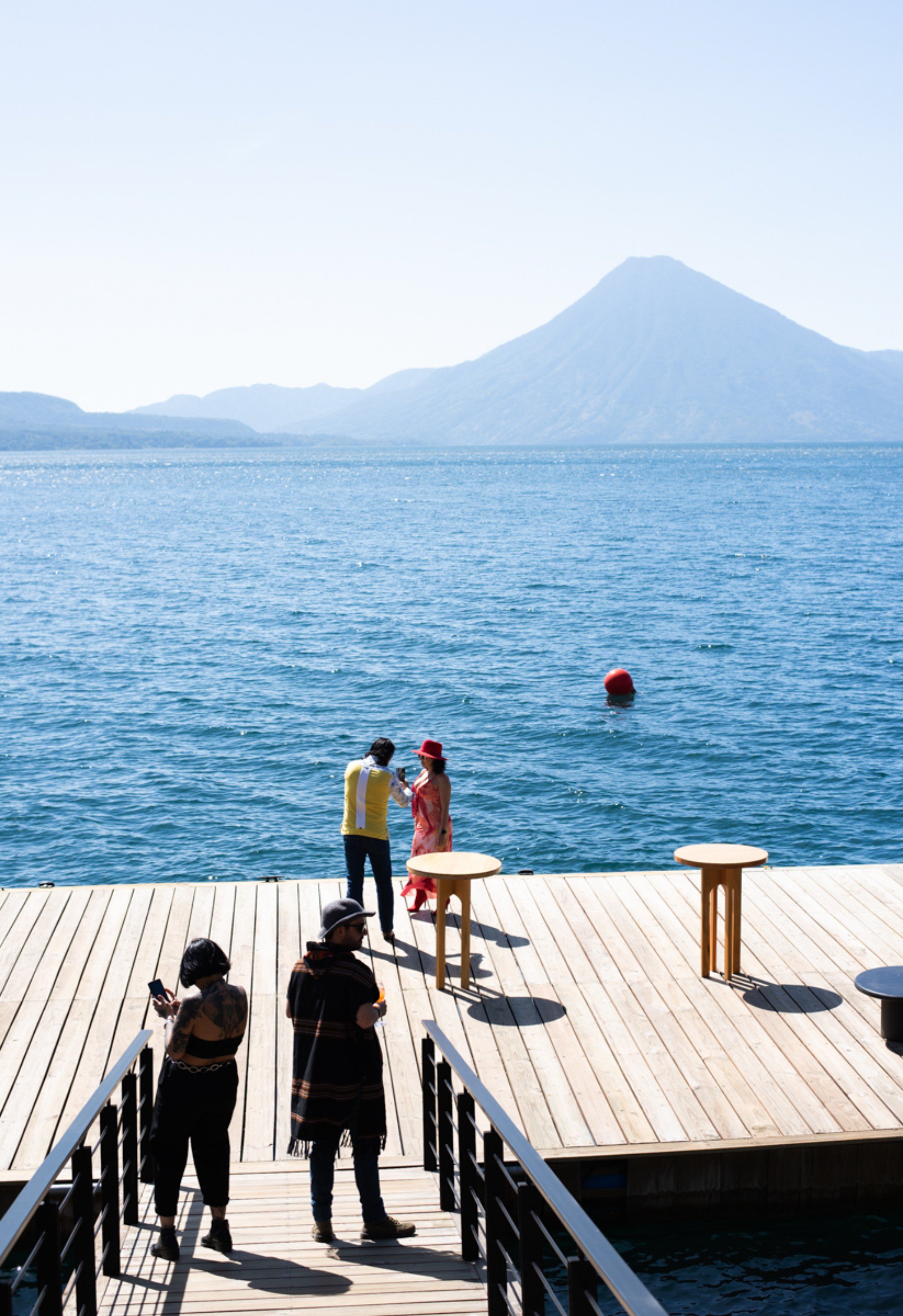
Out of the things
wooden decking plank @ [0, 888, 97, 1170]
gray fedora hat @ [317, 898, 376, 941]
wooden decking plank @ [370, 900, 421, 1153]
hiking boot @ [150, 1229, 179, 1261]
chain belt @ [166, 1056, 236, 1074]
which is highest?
gray fedora hat @ [317, 898, 376, 941]

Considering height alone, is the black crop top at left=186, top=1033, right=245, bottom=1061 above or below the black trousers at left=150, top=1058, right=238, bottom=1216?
above

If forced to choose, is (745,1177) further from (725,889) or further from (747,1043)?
(725,889)

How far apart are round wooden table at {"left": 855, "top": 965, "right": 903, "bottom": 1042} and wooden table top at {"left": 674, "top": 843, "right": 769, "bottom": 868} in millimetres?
1088

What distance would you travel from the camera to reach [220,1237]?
5.70m

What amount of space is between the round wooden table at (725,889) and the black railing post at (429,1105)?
2955 millimetres

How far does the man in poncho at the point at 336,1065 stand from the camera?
5.70 m

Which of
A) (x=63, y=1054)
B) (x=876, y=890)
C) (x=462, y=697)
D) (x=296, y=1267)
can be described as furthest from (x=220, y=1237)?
(x=462, y=697)

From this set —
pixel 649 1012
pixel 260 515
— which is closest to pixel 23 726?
pixel 649 1012

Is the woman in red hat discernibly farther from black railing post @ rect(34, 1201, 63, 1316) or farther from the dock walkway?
black railing post @ rect(34, 1201, 63, 1316)

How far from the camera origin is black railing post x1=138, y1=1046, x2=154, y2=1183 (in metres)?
6.61

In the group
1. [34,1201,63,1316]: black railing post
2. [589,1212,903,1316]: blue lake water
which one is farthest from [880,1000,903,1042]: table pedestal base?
[34,1201,63,1316]: black railing post

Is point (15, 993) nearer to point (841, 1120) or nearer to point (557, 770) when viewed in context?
point (841, 1120)

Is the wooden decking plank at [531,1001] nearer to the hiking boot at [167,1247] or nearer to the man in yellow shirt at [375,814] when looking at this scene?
the man in yellow shirt at [375,814]

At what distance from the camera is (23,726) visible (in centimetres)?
2731
